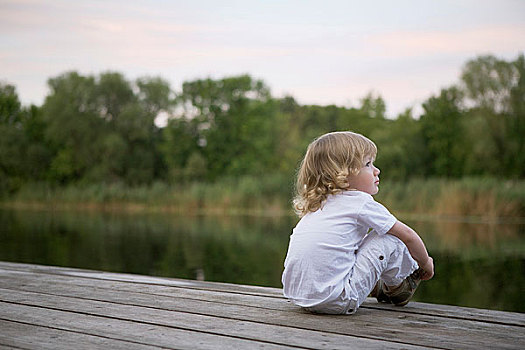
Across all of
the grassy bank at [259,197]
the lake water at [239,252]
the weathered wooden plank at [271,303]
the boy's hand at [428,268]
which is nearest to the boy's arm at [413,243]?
the boy's hand at [428,268]

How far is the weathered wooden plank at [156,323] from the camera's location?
5.65 feet

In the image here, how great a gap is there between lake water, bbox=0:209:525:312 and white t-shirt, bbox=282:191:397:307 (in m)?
2.77

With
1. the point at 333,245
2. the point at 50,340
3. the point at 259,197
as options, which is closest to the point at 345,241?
the point at 333,245

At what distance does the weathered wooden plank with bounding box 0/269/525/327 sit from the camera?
6.85ft

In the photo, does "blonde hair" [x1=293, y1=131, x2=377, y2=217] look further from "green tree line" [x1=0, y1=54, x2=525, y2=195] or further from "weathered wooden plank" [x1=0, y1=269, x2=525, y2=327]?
"green tree line" [x1=0, y1=54, x2=525, y2=195]

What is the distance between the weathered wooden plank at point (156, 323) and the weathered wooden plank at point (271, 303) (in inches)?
12.7

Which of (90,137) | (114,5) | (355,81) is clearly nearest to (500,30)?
(355,81)

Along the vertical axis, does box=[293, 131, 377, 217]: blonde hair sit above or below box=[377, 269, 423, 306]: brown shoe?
above

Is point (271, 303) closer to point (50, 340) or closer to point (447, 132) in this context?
point (50, 340)

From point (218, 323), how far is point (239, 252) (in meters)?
5.59

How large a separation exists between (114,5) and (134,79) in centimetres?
739

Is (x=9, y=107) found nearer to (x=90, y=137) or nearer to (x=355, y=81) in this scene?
(x=90, y=137)

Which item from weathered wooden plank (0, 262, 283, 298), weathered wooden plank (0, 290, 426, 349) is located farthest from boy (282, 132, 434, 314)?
weathered wooden plank (0, 262, 283, 298)

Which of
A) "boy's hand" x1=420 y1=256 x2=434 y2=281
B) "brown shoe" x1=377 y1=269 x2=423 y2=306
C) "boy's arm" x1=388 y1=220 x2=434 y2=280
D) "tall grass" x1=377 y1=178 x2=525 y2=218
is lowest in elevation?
"tall grass" x1=377 y1=178 x2=525 y2=218
